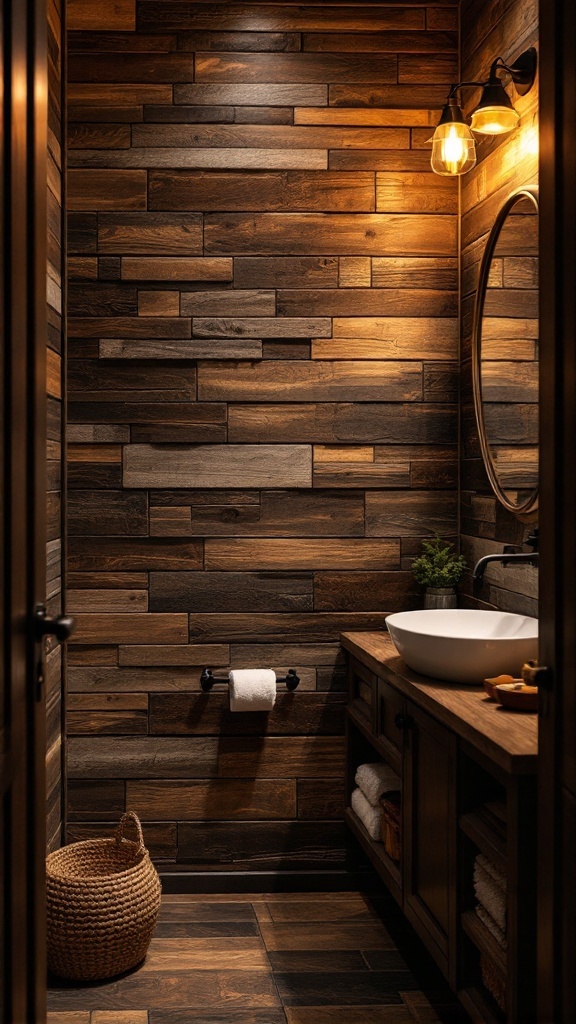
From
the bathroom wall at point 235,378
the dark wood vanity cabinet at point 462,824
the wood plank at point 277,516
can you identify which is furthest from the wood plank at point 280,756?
the wood plank at point 277,516

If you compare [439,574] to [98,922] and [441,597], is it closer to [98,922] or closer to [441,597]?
[441,597]

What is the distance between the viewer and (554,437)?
1368mm

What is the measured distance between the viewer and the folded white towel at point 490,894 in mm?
1808

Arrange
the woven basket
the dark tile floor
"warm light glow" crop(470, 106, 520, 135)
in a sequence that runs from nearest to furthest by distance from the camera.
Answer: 1. the dark tile floor
2. the woven basket
3. "warm light glow" crop(470, 106, 520, 135)

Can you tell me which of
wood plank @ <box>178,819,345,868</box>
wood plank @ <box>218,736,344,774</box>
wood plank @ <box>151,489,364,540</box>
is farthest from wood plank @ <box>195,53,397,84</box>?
wood plank @ <box>178,819,345,868</box>

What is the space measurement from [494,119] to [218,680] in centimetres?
185

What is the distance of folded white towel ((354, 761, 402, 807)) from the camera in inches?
107

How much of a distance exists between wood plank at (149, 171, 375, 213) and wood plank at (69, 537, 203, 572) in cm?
109

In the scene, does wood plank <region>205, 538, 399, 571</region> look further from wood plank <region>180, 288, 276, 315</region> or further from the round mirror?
wood plank <region>180, 288, 276, 315</region>

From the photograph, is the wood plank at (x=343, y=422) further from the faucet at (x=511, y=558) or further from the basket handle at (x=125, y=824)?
the basket handle at (x=125, y=824)

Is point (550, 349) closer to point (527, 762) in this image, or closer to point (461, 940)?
point (527, 762)

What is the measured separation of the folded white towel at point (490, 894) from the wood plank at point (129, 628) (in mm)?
1406

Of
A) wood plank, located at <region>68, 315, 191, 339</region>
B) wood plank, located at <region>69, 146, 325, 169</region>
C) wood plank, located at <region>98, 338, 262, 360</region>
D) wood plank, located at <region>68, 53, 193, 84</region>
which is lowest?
wood plank, located at <region>98, 338, 262, 360</region>

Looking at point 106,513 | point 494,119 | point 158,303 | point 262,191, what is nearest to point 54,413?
point 106,513
